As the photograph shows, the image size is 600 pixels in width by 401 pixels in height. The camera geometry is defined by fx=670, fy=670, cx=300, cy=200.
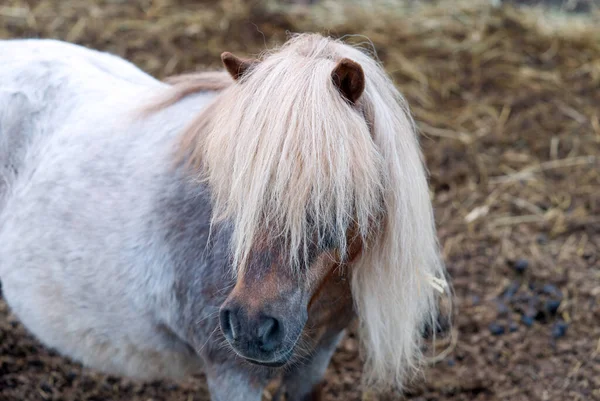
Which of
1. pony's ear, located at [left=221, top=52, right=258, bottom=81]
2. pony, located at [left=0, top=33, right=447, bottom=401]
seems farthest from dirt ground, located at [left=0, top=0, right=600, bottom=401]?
pony, located at [left=0, top=33, right=447, bottom=401]

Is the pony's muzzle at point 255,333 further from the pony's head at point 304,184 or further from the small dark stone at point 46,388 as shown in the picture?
the small dark stone at point 46,388

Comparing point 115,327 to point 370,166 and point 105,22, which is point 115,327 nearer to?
point 370,166

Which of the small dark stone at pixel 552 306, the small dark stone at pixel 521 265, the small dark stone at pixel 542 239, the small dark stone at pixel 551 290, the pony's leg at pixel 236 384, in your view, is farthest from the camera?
the small dark stone at pixel 542 239

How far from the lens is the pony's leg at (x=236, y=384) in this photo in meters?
2.47

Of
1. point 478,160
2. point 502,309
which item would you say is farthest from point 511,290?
point 478,160

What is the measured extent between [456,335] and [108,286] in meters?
2.06

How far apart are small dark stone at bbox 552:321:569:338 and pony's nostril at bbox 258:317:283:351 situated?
2.33 m

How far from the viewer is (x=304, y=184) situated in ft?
6.50

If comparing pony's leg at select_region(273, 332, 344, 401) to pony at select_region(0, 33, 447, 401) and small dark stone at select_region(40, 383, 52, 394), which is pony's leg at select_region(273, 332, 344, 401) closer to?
pony at select_region(0, 33, 447, 401)

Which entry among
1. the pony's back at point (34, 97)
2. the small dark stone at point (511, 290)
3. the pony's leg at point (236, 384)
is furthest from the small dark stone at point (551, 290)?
the pony's back at point (34, 97)

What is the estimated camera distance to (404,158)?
224 centimetres

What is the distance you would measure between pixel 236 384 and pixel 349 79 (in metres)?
1.19

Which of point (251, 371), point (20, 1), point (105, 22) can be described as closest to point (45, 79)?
point (251, 371)

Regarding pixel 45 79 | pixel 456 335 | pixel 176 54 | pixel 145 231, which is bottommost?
pixel 456 335
